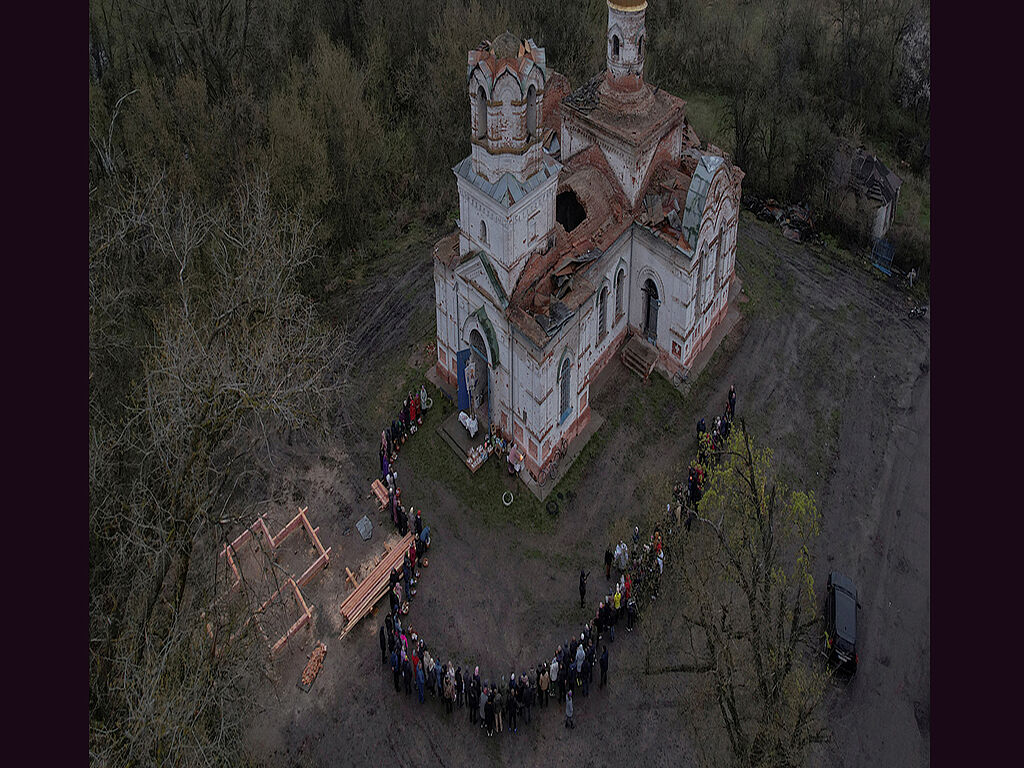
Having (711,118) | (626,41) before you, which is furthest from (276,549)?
(711,118)

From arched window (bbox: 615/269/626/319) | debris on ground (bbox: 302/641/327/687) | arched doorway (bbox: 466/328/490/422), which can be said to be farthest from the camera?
arched window (bbox: 615/269/626/319)

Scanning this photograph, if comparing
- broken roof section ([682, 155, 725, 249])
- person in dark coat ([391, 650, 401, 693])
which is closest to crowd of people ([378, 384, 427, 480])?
person in dark coat ([391, 650, 401, 693])

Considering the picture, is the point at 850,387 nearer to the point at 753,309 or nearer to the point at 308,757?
the point at 753,309

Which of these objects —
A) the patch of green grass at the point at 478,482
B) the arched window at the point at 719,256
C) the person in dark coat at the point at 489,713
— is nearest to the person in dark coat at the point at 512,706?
the person in dark coat at the point at 489,713

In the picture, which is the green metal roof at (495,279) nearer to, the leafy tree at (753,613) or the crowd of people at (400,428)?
the crowd of people at (400,428)

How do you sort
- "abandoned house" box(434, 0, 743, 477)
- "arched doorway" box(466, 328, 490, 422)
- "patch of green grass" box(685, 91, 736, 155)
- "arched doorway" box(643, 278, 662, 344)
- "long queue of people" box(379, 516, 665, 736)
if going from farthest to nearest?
"patch of green grass" box(685, 91, 736, 155) → "arched doorway" box(643, 278, 662, 344) → "arched doorway" box(466, 328, 490, 422) → "abandoned house" box(434, 0, 743, 477) → "long queue of people" box(379, 516, 665, 736)

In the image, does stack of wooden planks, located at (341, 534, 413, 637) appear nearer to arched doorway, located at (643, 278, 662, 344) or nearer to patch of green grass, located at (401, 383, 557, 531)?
patch of green grass, located at (401, 383, 557, 531)

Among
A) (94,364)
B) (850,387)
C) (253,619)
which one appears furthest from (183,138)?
(850,387)
